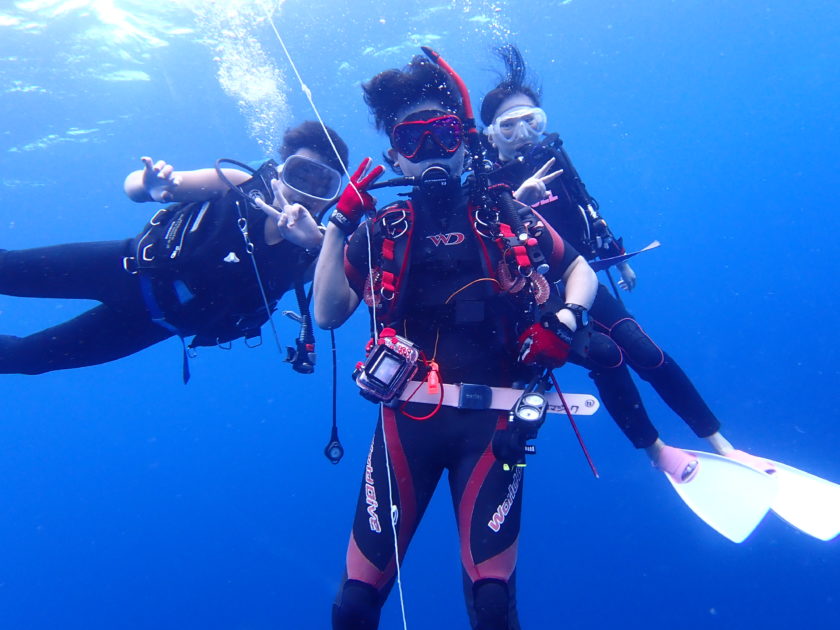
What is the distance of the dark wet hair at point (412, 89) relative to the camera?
356 cm

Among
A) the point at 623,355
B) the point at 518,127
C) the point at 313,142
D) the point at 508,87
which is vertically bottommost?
the point at 623,355

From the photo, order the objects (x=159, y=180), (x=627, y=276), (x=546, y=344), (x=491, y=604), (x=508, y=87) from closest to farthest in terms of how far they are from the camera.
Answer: (x=491, y=604) → (x=546, y=344) → (x=159, y=180) → (x=508, y=87) → (x=627, y=276)

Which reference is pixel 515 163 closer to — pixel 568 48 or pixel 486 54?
pixel 486 54

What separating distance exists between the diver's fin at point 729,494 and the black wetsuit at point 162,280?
417cm

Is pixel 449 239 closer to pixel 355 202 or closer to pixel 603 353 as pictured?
pixel 355 202

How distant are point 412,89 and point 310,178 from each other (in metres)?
1.35

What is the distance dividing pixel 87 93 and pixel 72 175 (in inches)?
279

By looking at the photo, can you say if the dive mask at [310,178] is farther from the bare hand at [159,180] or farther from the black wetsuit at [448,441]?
the black wetsuit at [448,441]

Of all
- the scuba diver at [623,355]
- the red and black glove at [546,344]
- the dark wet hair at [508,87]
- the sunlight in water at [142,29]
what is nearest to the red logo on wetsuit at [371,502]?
the red and black glove at [546,344]

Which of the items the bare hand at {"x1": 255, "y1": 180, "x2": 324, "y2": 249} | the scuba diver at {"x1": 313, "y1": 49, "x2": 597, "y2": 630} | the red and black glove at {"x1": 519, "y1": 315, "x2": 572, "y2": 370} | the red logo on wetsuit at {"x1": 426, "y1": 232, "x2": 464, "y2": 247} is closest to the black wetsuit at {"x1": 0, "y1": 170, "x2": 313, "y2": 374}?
the bare hand at {"x1": 255, "y1": 180, "x2": 324, "y2": 249}

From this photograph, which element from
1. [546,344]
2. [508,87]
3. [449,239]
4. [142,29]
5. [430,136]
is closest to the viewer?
[546,344]

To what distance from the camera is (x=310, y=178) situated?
4461 millimetres

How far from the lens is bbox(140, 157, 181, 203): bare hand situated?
13.1ft

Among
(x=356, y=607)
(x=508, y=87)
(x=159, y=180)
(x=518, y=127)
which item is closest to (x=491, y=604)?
(x=356, y=607)
